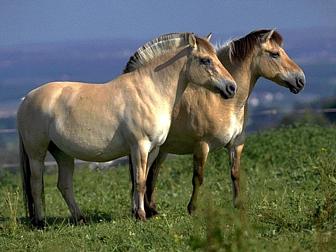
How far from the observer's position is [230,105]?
1242cm

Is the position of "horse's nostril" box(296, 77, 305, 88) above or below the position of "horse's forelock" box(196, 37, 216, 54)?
below

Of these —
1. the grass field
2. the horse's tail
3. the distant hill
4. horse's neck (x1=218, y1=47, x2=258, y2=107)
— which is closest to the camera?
the grass field

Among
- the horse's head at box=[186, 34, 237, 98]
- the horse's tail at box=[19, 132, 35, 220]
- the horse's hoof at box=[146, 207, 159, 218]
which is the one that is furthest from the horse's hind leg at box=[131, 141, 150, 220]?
the horse's tail at box=[19, 132, 35, 220]

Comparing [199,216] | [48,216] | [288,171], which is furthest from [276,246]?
[288,171]

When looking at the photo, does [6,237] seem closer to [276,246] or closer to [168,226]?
[168,226]

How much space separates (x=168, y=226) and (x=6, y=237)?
1.72 meters

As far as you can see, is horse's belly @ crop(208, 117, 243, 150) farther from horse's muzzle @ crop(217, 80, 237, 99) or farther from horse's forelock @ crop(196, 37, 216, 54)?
horse's forelock @ crop(196, 37, 216, 54)

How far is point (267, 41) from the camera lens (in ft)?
41.4

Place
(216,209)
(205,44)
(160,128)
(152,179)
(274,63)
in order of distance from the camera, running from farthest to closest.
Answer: (152,179) → (274,63) → (205,44) → (160,128) → (216,209)

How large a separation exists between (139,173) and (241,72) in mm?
1889

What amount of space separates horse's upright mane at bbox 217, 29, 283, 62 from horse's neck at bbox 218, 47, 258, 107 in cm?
5

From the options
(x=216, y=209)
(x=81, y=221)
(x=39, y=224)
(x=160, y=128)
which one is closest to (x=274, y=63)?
(x=160, y=128)

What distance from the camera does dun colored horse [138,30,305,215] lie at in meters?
12.3

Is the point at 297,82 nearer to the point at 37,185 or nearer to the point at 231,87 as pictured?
the point at 231,87
